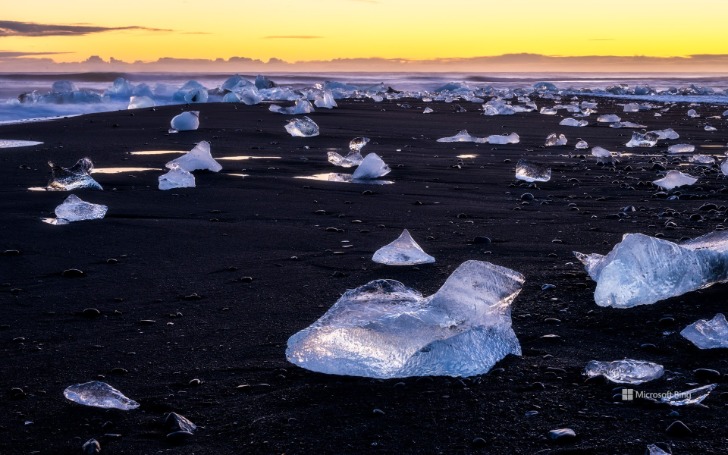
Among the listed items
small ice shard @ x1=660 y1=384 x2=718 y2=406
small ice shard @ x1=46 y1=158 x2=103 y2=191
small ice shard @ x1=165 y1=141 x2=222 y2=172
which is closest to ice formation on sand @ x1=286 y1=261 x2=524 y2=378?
small ice shard @ x1=660 y1=384 x2=718 y2=406

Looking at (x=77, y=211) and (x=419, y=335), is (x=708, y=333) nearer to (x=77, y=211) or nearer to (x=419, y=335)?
(x=419, y=335)

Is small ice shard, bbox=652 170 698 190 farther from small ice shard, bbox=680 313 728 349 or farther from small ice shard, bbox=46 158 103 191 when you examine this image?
small ice shard, bbox=46 158 103 191

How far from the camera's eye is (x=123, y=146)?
7207 millimetres

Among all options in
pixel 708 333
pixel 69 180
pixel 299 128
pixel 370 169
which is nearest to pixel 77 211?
pixel 69 180

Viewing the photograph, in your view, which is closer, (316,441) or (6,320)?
(316,441)

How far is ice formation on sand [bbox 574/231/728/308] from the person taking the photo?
258 centimetres

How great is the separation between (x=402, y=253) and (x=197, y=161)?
2.81 meters

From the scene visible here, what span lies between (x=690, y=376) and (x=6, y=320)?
208 centimetres

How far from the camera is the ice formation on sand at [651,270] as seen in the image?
2576mm

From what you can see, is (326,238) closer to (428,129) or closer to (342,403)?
(342,403)

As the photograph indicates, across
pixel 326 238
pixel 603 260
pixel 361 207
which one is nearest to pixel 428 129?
pixel 361 207

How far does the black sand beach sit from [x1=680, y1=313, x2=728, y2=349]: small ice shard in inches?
1.7

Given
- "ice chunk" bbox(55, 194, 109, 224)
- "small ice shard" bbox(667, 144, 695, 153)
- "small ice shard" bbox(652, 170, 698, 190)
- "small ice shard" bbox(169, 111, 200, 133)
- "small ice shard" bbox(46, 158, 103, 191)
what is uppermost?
"small ice shard" bbox(169, 111, 200, 133)

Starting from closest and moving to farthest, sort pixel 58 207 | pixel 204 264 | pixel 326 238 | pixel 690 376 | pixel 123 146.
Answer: pixel 690 376 → pixel 204 264 → pixel 326 238 → pixel 58 207 → pixel 123 146
